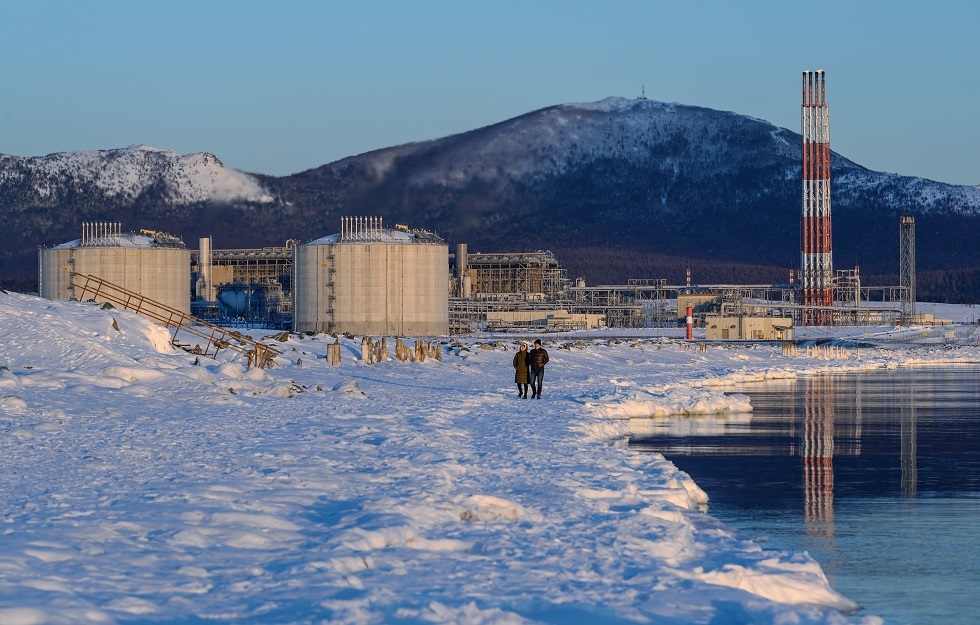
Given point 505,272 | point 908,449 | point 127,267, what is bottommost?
point 908,449

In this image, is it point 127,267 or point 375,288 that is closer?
point 375,288

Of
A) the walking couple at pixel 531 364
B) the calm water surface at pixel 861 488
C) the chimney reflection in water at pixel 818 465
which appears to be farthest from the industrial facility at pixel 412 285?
the calm water surface at pixel 861 488

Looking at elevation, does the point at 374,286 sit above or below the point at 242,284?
below

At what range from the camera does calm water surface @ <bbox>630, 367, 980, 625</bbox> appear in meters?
11.9

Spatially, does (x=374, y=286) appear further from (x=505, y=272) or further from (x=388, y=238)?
(x=505, y=272)

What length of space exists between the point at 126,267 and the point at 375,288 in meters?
19.4

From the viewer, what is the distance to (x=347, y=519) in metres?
12.8

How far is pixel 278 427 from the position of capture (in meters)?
23.1

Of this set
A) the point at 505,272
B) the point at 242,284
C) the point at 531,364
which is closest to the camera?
the point at 531,364

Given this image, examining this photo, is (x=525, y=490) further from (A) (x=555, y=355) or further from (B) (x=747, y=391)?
(A) (x=555, y=355)

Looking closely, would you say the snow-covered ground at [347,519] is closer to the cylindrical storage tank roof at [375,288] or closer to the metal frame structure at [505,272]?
the cylindrical storage tank roof at [375,288]

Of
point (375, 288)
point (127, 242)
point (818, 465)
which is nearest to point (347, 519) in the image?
point (818, 465)

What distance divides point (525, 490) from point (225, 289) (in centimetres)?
10535

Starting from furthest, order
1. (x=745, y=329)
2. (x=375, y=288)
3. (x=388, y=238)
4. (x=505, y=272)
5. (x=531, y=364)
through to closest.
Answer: (x=505, y=272), (x=745, y=329), (x=388, y=238), (x=375, y=288), (x=531, y=364)
